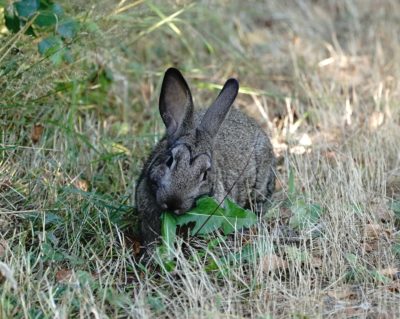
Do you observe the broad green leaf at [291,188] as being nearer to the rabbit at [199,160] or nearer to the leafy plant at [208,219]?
the rabbit at [199,160]

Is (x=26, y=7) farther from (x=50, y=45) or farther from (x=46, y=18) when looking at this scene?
(x=50, y=45)

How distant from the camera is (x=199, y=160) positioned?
17.1 feet

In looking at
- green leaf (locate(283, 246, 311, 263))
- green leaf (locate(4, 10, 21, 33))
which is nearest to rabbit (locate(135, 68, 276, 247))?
green leaf (locate(283, 246, 311, 263))

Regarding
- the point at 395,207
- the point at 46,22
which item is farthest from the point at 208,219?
the point at 46,22

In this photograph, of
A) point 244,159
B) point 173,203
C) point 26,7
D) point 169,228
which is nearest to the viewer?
point 173,203

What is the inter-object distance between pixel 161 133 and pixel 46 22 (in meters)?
1.66

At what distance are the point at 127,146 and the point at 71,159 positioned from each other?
722 mm

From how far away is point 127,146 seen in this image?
7094mm

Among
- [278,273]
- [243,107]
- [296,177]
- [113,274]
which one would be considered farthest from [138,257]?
[243,107]

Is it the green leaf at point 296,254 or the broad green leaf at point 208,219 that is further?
the broad green leaf at point 208,219

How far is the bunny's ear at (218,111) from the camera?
559 cm

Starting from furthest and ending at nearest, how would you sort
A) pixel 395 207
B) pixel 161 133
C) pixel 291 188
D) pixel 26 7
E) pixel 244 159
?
pixel 161 133 → pixel 244 159 → pixel 291 188 → pixel 395 207 → pixel 26 7

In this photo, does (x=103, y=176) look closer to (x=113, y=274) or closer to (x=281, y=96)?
(x=113, y=274)

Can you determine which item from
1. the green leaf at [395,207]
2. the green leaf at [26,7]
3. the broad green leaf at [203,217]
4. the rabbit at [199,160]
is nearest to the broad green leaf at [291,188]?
the rabbit at [199,160]
